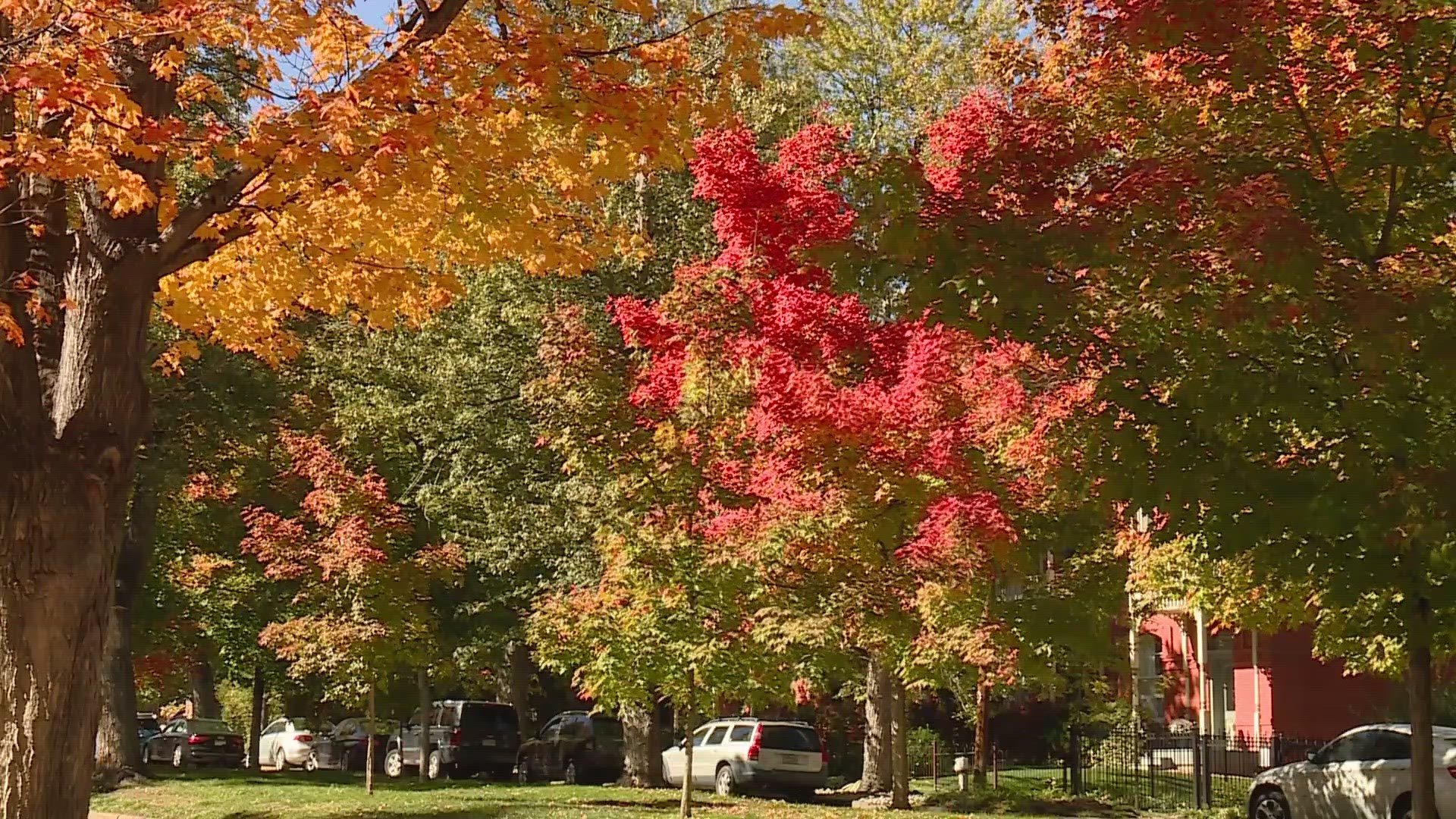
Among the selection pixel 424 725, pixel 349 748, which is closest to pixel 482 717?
pixel 424 725

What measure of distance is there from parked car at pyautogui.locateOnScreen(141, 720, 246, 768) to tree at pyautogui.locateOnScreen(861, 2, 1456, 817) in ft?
109

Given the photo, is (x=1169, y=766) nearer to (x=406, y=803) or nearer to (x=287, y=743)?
(x=406, y=803)

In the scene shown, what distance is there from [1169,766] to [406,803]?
13664 mm

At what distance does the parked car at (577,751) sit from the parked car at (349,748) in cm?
730

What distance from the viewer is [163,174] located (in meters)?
8.58

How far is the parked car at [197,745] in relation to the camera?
36562 mm

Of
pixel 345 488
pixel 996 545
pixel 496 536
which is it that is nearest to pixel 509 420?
pixel 496 536

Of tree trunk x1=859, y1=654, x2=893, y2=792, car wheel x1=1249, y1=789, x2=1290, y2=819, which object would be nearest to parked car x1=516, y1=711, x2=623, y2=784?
tree trunk x1=859, y1=654, x2=893, y2=792

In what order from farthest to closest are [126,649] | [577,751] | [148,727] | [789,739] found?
[148,727]
[577,751]
[126,649]
[789,739]

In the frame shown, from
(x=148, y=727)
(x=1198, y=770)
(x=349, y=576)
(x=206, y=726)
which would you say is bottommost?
(x=148, y=727)

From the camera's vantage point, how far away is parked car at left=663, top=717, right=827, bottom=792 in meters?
23.7

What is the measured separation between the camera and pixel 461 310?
90.7 ft

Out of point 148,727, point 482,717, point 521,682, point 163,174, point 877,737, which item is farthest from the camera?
point 148,727

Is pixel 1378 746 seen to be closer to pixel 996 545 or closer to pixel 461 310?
pixel 996 545
